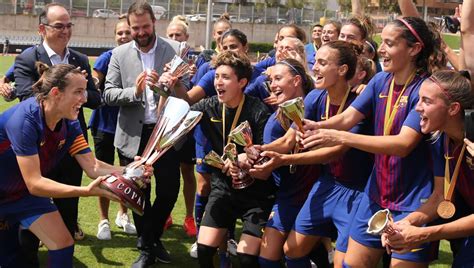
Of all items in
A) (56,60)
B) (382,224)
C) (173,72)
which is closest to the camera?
(382,224)

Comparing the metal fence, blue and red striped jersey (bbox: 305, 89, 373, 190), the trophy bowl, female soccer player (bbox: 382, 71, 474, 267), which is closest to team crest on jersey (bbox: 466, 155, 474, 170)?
female soccer player (bbox: 382, 71, 474, 267)

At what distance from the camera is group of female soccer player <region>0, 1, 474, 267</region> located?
4125 millimetres

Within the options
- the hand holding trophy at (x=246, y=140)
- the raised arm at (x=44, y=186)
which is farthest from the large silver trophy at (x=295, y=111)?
the raised arm at (x=44, y=186)

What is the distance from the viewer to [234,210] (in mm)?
5539

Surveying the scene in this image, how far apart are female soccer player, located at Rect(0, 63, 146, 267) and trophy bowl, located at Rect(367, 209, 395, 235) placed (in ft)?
6.12

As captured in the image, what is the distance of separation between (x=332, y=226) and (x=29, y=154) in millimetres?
2321

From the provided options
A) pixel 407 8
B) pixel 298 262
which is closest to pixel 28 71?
pixel 298 262

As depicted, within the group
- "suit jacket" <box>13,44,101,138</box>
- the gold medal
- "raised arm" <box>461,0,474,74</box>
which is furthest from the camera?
"suit jacket" <box>13,44,101,138</box>

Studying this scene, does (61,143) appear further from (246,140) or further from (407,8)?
(407,8)

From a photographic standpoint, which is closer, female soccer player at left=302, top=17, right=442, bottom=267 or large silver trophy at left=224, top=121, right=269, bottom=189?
female soccer player at left=302, top=17, right=442, bottom=267

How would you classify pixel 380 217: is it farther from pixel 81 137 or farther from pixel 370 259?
pixel 81 137

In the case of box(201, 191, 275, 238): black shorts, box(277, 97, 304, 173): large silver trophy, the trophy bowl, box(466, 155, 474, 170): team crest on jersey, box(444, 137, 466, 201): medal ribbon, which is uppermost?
box(277, 97, 304, 173): large silver trophy

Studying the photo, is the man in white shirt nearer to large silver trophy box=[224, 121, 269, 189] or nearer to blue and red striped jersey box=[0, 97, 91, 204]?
blue and red striped jersey box=[0, 97, 91, 204]

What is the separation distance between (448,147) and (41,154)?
295 cm
